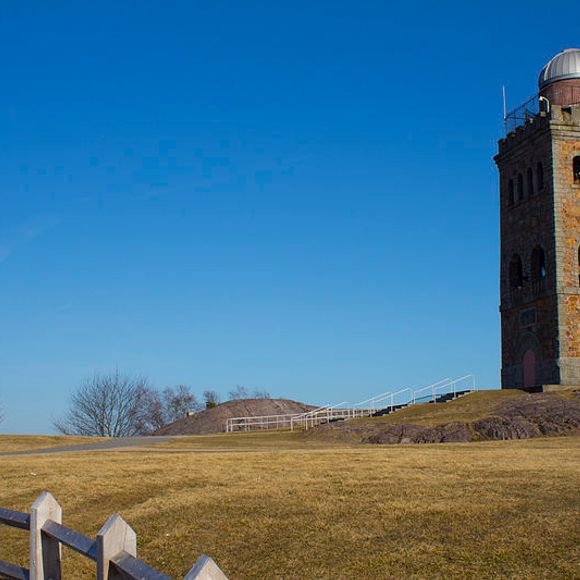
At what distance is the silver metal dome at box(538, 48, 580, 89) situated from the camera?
4638 cm

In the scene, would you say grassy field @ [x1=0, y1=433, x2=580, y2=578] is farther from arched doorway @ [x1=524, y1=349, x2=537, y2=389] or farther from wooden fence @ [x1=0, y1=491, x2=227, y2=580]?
arched doorway @ [x1=524, y1=349, x2=537, y2=389]

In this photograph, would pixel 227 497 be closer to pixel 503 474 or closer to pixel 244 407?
pixel 503 474

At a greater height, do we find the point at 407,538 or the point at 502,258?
the point at 502,258

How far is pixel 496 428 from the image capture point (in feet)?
91.7

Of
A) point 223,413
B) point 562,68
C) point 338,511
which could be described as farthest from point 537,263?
point 338,511

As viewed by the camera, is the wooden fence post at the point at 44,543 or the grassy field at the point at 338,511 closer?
the wooden fence post at the point at 44,543

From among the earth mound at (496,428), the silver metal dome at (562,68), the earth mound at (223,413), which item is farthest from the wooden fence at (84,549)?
the earth mound at (223,413)

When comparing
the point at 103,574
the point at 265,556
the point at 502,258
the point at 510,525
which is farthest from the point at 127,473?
the point at 502,258

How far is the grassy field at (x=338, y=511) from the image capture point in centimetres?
1002

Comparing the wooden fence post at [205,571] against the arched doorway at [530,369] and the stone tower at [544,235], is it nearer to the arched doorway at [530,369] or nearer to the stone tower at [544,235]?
the stone tower at [544,235]

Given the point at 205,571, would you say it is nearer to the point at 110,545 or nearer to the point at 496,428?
the point at 110,545

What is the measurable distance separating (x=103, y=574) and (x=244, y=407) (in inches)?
2345

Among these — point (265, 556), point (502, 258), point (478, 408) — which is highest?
point (502, 258)

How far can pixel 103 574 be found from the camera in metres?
6.64
